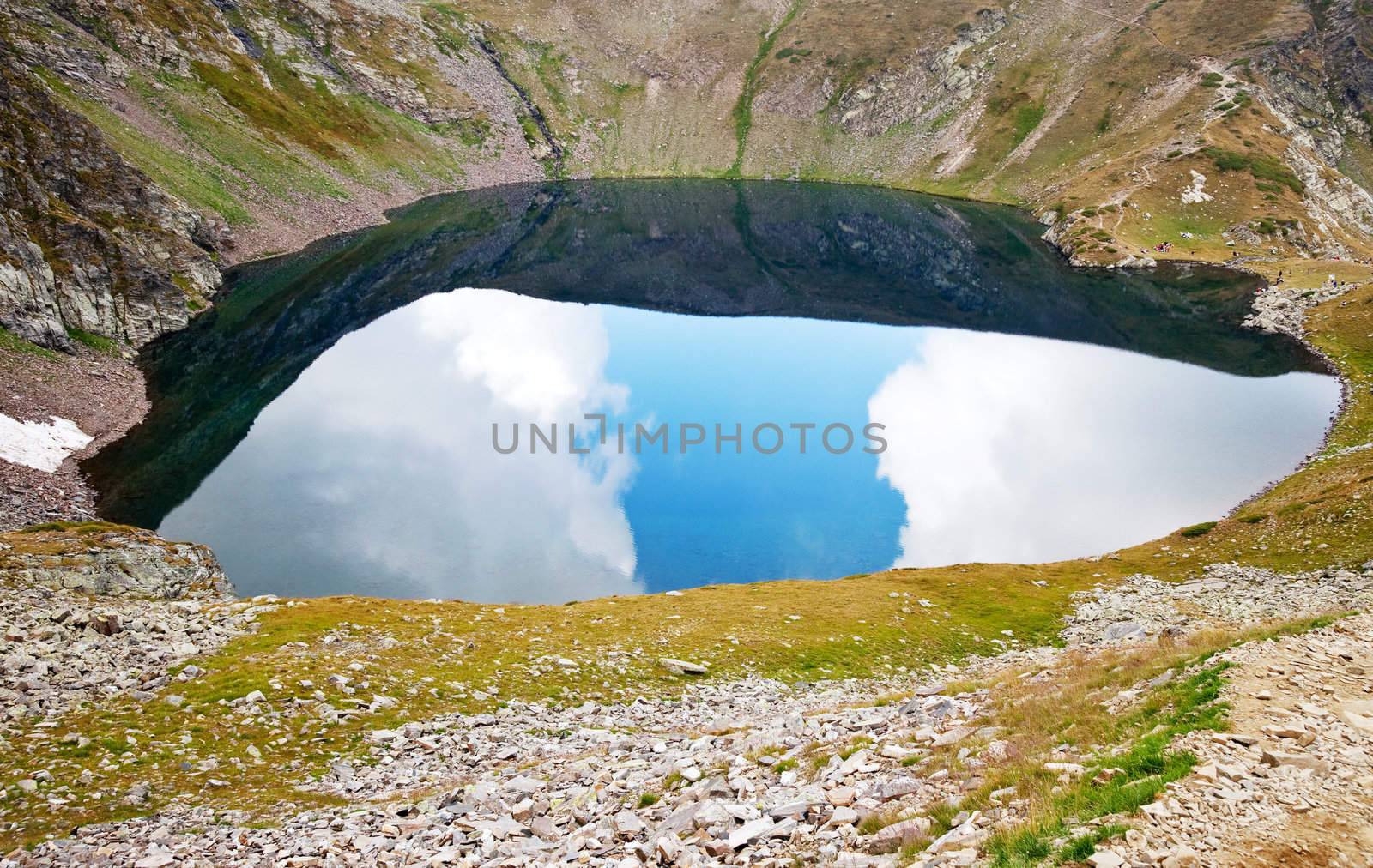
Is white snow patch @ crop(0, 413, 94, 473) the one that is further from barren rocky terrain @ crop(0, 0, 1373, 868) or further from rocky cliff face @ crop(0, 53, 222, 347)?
rocky cliff face @ crop(0, 53, 222, 347)

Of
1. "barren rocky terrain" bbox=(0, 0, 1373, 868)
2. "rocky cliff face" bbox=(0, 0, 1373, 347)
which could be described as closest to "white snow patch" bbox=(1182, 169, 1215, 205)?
"rocky cliff face" bbox=(0, 0, 1373, 347)

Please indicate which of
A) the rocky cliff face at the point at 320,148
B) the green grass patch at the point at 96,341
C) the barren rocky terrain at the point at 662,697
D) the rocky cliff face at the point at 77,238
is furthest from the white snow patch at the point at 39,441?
the green grass patch at the point at 96,341

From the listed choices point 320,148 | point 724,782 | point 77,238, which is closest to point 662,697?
point 724,782

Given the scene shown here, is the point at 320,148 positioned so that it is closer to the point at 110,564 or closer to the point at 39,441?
the point at 39,441

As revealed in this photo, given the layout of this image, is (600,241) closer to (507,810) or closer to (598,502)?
(598,502)

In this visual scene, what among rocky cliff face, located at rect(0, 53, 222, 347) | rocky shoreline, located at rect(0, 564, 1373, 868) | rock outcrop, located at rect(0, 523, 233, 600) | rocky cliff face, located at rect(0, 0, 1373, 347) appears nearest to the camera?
rocky shoreline, located at rect(0, 564, 1373, 868)

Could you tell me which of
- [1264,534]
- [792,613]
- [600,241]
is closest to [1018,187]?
[600,241]
